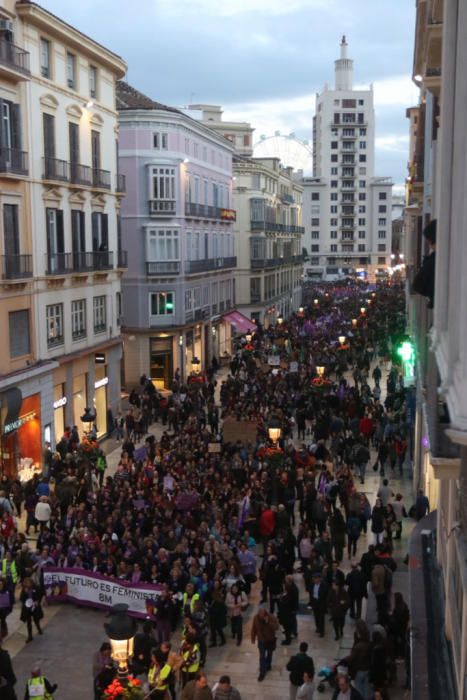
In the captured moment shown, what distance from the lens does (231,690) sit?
1203cm

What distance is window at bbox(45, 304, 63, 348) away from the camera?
98.2ft

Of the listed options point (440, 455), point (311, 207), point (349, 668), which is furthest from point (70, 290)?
point (311, 207)

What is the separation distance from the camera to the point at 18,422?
2652 cm

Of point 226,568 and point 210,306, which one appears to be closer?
point 226,568

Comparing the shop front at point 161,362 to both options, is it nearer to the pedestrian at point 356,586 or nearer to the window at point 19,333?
the window at point 19,333

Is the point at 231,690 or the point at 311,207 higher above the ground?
the point at 311,207

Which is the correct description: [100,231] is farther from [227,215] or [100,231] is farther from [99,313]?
[227,215]

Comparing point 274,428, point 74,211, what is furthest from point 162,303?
point 274,428

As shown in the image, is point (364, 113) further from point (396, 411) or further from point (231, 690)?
point (231, 690)

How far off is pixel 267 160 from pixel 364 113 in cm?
6221

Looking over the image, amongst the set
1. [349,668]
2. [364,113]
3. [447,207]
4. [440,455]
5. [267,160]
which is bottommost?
[349,668]

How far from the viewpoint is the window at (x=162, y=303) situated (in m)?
46.0

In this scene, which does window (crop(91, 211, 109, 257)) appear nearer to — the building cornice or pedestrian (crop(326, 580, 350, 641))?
the building cornice

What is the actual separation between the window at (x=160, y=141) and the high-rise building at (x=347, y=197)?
9039 cm
